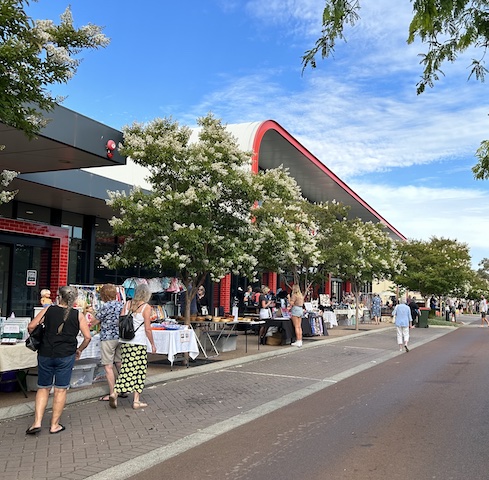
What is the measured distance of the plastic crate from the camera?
917cm

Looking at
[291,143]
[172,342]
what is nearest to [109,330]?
[172,342]

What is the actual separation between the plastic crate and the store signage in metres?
9.29

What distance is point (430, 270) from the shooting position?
36.9m

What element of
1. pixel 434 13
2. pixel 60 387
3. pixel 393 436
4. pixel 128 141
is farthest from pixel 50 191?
pixel 434 13

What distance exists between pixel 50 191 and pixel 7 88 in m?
10.6

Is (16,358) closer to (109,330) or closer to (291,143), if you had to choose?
(109,330)

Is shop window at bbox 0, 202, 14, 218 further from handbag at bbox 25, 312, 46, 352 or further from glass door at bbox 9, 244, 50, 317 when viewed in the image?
handbag at bbox 25, 312, 46, 352

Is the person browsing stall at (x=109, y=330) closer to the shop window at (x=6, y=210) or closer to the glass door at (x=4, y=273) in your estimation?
the glass door at (x=4, y=273)

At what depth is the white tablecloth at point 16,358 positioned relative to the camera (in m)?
7.91

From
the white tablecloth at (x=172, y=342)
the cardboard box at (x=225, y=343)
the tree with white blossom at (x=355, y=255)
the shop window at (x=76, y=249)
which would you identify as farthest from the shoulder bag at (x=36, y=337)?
the tree with white blossom at (x=355, y=255)

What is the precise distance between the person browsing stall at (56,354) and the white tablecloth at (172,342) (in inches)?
155

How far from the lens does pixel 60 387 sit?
6.66 m

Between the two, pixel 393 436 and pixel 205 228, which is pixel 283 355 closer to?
pixel 205 228

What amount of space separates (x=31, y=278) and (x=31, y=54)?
1339 cm
